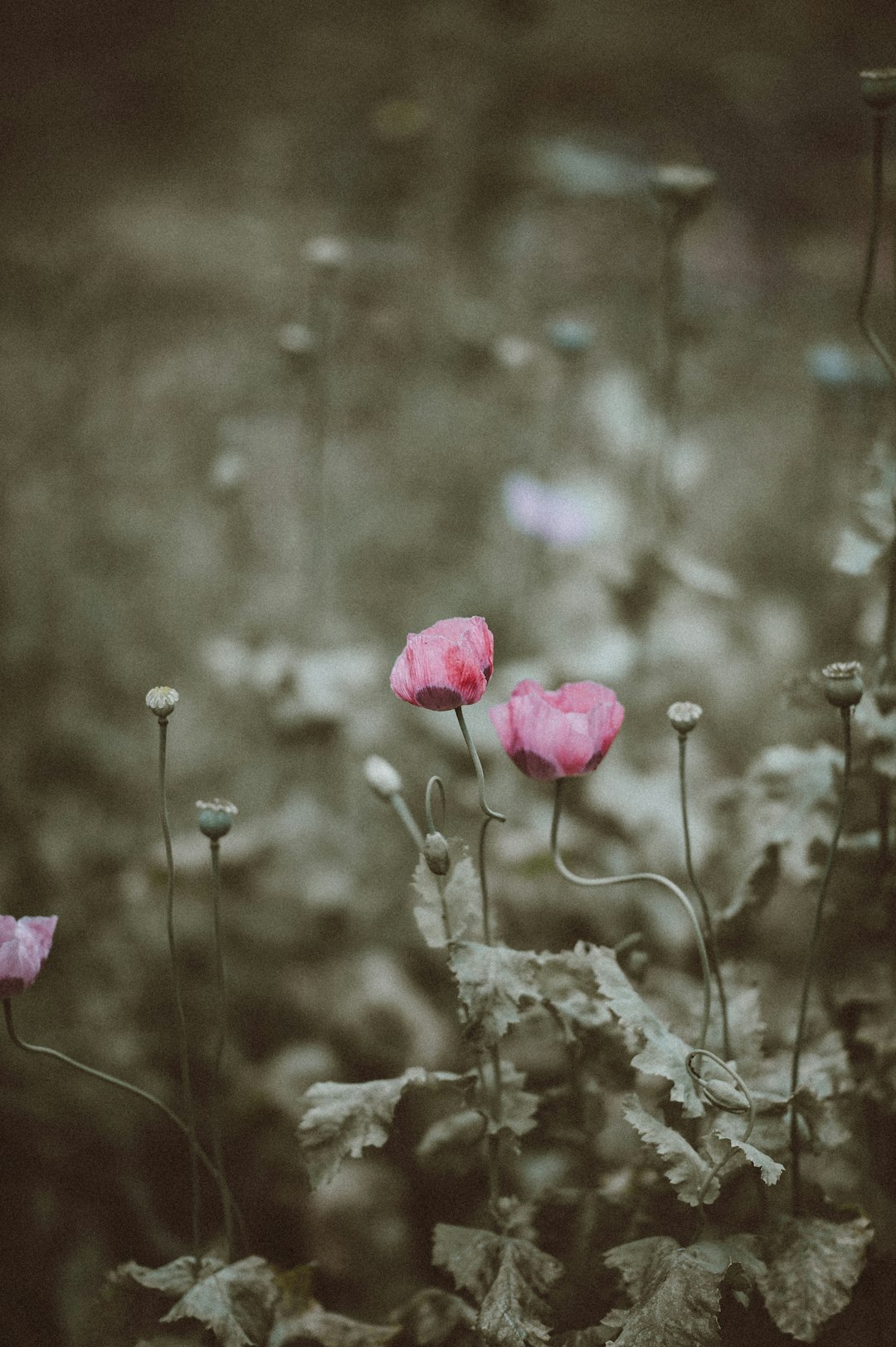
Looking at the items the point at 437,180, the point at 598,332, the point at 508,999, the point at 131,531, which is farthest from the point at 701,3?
the point at 508,999

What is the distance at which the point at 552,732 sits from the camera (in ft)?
2.43

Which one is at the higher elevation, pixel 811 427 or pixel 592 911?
pixel 811 427

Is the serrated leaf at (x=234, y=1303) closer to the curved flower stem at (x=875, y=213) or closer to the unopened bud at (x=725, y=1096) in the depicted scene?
the unopened bud at (x=725, y=1096)

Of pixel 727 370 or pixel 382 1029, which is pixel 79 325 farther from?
pixel 382 1029

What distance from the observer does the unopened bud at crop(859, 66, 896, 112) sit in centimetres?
80

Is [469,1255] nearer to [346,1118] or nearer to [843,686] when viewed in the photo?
[346,1118]

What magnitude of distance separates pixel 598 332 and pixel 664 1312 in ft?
6.94

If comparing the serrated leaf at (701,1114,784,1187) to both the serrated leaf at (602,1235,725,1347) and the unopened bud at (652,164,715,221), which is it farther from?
the unopened bud at (652,164,715,221)

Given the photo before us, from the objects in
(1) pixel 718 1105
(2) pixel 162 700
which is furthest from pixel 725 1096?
(2) pixel 162 700

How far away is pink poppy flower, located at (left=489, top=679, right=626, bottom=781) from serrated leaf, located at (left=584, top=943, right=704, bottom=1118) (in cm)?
14

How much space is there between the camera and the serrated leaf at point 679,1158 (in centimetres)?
76

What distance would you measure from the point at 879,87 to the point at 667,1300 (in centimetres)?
85

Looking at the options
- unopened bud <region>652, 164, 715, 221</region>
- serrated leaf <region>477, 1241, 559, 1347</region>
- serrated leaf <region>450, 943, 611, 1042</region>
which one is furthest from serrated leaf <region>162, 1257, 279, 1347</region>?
unopened bud <region>652, 164, 715, 221</region>

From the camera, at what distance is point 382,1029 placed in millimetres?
1290
